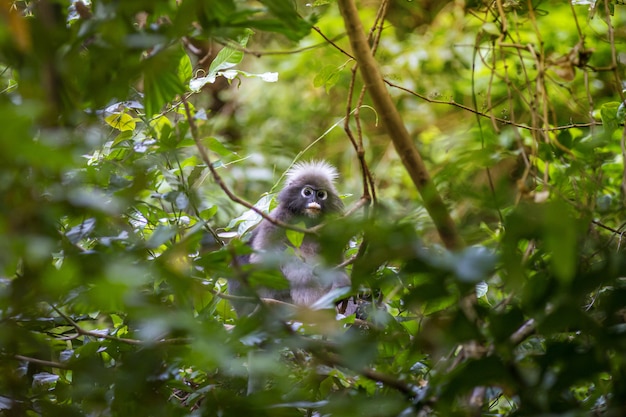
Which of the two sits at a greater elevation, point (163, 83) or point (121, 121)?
point (121, 121)

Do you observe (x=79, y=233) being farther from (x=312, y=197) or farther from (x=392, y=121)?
(x=312, y=197)

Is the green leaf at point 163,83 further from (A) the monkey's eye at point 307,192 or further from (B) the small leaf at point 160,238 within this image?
(A) the monkey's eye at point 307,192

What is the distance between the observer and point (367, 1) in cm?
548

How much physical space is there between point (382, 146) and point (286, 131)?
81 cm

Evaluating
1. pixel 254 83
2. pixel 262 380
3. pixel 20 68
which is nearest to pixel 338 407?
pixel 262 380

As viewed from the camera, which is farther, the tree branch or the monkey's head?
the monkey's head

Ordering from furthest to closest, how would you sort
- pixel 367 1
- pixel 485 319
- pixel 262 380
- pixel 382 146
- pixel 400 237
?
pixel 382 146 < pixel 367 1 < pixel 262 380 < pixel 485 319 < pixel 400 237

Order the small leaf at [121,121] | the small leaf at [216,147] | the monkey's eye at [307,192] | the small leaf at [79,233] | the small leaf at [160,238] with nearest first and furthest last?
the small leaf at [160,238] < the small leaf at [79,233] < the small leaf at [216,147] < the small leaf at [121,121] < the monkey's eye at [307,192]

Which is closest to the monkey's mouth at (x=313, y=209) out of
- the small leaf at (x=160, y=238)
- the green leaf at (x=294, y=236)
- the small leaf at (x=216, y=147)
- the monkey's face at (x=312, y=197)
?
the monkey's face at (x=312, y=197)

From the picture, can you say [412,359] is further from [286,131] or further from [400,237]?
[286,131]

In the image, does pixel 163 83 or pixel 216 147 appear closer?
pixel 163 83

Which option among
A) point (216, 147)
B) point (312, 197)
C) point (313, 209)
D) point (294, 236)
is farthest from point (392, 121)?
point (312, 197)

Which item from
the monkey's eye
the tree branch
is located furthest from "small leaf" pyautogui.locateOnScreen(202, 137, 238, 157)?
the monkey's eye

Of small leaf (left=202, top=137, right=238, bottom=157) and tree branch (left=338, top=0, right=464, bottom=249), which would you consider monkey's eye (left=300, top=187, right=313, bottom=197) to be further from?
tree branch (left=338, top=0, right=464, bottom=249)
